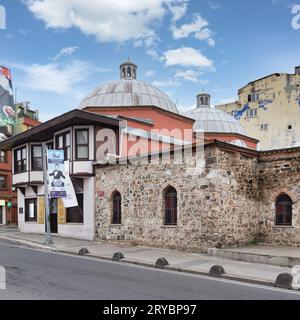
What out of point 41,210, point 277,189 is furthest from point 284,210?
point 41,210

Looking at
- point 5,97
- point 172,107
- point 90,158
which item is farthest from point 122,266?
point 5,97

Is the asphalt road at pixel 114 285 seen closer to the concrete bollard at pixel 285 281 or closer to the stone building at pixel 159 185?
the concrete bollard at pixel 285 281

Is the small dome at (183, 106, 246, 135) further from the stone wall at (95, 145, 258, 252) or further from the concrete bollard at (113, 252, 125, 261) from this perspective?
the concrete bollard at (113, 252, 125, 261)

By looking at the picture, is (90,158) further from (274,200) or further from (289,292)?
(289,292)

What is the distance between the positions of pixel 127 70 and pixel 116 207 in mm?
14841

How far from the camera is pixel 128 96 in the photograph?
85.6 ft

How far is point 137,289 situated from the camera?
27.1 feet

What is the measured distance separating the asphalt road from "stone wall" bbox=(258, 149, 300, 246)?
5681 mm

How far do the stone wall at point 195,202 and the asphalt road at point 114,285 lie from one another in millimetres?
3480

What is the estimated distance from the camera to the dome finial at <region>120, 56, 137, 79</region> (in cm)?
2955

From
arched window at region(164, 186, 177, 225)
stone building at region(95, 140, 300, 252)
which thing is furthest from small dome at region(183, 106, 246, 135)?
arched window at region(164, 186, 177, 225)

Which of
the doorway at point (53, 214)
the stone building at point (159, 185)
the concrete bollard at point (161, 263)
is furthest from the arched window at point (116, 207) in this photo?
the concrete bollard at point (161, 263)

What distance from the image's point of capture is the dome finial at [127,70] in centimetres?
2955
